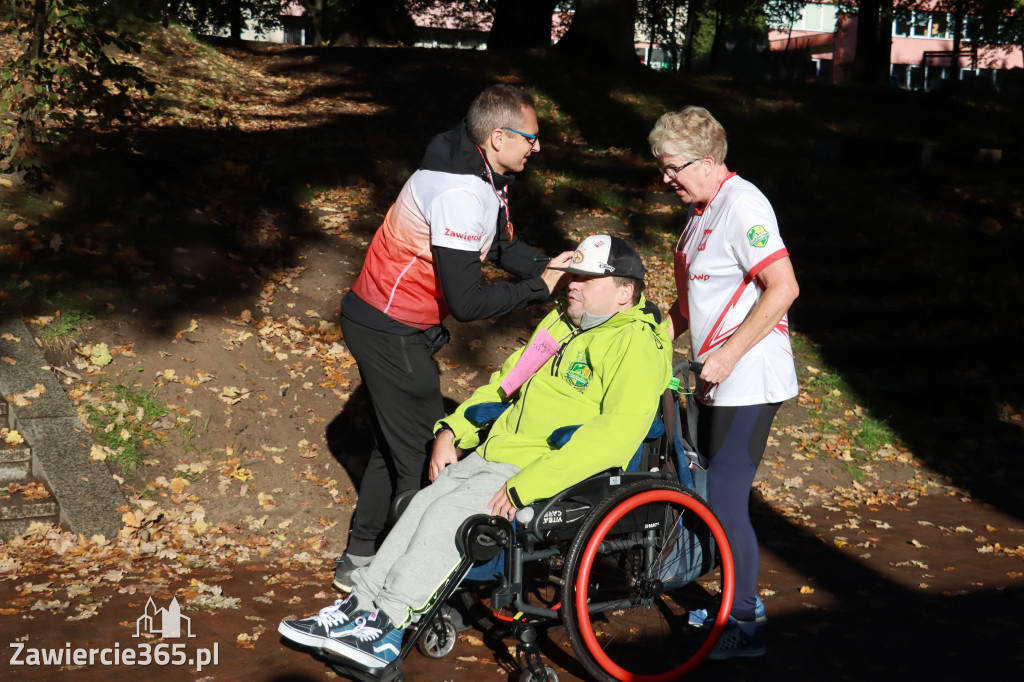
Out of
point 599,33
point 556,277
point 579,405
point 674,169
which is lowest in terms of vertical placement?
point 579,405

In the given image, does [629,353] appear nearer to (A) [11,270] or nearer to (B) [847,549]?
(B) [847,549]

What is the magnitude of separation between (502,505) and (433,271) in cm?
109

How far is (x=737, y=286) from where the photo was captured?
151 inches

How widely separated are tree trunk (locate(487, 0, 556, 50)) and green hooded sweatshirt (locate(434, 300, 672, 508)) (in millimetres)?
15155

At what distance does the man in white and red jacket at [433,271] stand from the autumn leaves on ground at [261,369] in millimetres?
1005

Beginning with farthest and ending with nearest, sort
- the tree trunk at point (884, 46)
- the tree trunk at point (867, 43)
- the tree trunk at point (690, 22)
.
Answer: the tree trunk at point (690, 22) < the tree trunk at point (884, 46) < the tree trunk at point (867, 43)

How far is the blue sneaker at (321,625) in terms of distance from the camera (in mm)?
3594

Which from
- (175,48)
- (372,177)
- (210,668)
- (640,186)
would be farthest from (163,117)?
(210,668)

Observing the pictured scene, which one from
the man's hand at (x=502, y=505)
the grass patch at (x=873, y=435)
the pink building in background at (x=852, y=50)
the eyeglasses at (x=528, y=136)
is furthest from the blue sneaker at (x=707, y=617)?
the pink building in background at (x=852, y=50)

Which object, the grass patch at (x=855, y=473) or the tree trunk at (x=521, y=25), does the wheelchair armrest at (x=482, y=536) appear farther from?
the tree trunk at (x=521, y=25)

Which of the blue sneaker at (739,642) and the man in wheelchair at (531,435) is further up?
the man in wheelchair at (531,435)

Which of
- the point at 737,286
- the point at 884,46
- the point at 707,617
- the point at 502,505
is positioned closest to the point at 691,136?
the point at 737,286

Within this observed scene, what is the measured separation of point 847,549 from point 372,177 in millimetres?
7061

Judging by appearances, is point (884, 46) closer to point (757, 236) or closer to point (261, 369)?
point (261, 369)
